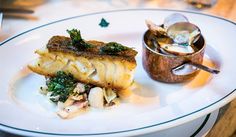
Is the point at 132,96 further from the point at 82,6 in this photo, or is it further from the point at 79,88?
the point at 82,6

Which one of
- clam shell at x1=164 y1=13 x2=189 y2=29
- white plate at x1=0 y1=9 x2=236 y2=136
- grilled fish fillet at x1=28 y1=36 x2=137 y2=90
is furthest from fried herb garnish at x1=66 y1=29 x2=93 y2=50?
clam shell at x1=164 y1=13 x2=189 y2=29

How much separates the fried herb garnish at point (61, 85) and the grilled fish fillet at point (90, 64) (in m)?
0.01

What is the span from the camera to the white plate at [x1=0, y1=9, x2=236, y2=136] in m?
0.77

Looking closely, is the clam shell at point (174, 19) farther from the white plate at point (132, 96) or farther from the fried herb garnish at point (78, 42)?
the fried herb garnish at point (78, 42)

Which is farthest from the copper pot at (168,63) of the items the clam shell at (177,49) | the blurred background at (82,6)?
the blurred background at (82,6)

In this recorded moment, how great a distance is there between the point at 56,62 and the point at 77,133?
22 centimetres

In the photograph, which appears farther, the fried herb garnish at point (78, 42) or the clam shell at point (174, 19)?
the clam shell at point (174, 19)

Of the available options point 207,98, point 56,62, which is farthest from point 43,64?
point 207,98

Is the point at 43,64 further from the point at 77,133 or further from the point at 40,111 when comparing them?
the point at 77,133

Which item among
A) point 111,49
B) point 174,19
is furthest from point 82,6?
point 111,49

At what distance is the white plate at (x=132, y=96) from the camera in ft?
2.54

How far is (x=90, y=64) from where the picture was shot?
2.92ft

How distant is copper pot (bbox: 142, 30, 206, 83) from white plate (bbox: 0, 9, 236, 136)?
21 mm

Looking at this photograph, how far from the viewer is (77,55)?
2.91 ft
